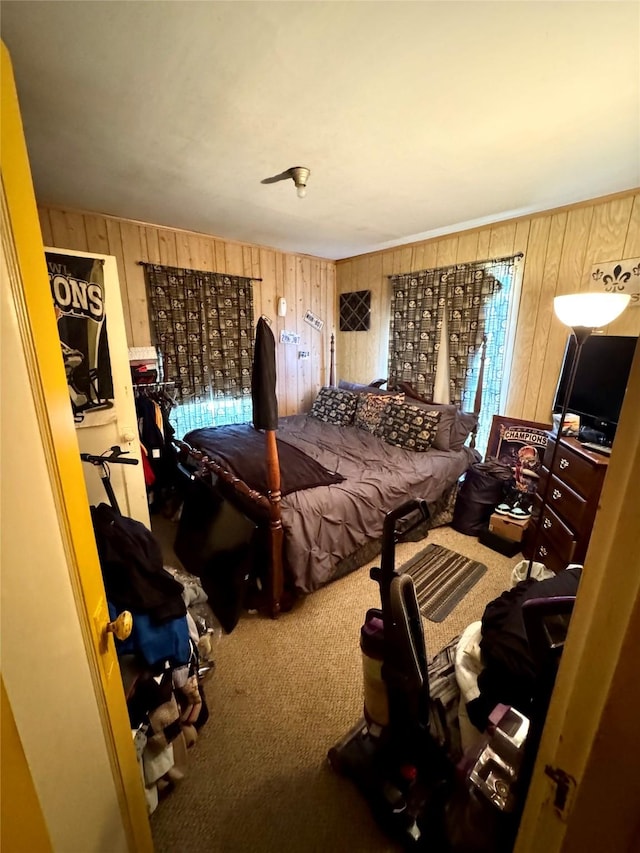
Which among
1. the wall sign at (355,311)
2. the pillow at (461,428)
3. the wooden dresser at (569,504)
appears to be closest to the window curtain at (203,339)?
the wall sign at (355,311)

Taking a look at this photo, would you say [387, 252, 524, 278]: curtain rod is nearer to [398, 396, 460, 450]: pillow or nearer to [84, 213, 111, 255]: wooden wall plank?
[398, 396, 460, 450]: pillow

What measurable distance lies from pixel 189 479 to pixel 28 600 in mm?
2406

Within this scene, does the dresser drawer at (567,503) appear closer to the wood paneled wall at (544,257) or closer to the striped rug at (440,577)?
the striped rug at (440,577)

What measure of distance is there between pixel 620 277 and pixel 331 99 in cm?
228

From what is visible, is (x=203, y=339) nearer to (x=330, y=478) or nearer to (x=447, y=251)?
(x=330, y=478)

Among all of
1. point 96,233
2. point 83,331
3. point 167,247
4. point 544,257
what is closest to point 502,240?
point 544,257

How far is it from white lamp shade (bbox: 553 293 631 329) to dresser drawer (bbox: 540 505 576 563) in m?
1.17

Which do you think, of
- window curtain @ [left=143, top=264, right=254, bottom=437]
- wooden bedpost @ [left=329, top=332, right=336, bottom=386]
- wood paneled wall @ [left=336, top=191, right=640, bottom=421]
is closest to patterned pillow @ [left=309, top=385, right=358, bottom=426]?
wooden bedpost @ [left=329, top=332, right=336, bottom=386]

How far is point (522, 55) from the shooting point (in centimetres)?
Answer: 122

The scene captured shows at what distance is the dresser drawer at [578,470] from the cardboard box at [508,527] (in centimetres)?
53

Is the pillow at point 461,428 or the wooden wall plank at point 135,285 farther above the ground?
the wooden wall plank at point 135,285

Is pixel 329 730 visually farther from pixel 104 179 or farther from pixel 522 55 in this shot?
pixel 104 179

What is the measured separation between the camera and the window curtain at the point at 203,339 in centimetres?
323

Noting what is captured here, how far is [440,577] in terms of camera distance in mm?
2352
